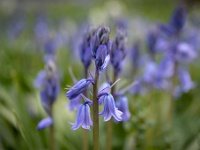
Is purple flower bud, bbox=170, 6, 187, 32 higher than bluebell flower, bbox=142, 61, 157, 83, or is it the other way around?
purple flower bud, bbox=170, 6, 187, 32

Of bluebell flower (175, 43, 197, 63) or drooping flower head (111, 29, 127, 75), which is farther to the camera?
bluebell flower (175, 43, 197, 63)

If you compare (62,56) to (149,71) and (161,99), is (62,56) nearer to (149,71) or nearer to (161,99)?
(161,99)

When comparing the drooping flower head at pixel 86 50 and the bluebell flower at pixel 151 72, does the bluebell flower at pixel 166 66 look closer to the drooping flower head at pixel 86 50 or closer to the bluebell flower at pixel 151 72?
the bluebell flower at pixel 151 72

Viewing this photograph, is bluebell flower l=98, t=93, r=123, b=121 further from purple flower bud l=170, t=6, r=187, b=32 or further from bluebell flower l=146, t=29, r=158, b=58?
bluebell flower l=146, t=29, r=158, b=58

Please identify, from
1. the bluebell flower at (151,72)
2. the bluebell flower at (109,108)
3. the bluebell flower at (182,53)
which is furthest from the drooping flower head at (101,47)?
the bluebell flower at (151,72)

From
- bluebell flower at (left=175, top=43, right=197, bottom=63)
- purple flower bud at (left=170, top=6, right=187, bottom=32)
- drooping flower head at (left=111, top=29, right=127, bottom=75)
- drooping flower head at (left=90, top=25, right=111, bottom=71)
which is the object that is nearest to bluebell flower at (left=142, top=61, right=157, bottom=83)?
bluebell flower at (left=175, top=43, right=197, bottom=63)

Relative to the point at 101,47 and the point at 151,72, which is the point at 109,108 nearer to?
the point at 101,47

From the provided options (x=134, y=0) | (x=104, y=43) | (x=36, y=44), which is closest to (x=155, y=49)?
(x=104, y=43)
